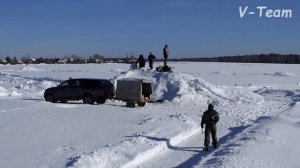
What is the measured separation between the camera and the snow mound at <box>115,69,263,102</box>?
37.7 metres

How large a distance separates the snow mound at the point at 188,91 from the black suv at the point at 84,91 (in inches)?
237

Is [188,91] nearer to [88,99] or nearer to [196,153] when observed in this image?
[88,99]

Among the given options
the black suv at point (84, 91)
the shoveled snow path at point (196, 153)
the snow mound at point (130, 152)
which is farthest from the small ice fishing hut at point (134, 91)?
the snow mound at point (130, 152)

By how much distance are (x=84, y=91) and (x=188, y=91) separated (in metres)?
9.02

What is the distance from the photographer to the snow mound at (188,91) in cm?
3772

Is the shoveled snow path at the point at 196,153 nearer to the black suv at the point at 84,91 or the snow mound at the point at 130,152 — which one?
the snow mound at the point at 130,152

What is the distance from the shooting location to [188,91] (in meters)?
→ 38.6

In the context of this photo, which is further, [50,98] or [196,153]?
[50,98]

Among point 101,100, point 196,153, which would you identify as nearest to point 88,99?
point 101,100

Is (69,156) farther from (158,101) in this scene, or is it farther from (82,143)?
(158,101)

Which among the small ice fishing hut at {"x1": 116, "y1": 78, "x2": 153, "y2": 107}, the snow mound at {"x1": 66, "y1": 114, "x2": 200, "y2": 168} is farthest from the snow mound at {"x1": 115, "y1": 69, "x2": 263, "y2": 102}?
the snow mound at {"x1": 66, "y1": 114, "x2": 200, "y2": 168}

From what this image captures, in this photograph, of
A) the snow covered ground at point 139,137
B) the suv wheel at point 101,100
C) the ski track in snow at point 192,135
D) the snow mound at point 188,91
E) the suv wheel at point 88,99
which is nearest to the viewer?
the ski track in snow at point 192,135

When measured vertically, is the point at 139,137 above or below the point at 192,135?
above

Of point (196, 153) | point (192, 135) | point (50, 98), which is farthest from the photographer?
point (50, 98)
